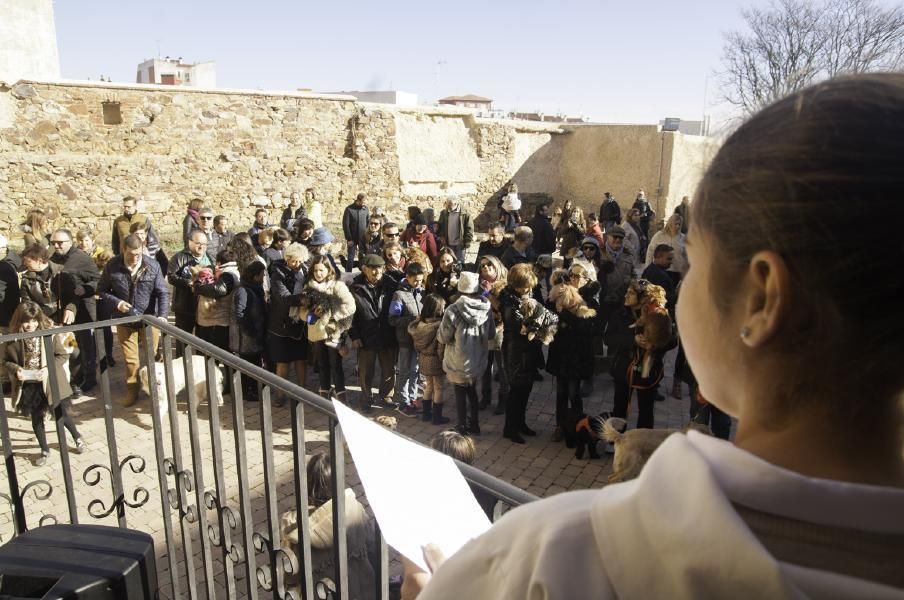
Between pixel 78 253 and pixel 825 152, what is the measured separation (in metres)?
7.66

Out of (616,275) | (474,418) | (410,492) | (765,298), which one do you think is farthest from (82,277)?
(765,298)

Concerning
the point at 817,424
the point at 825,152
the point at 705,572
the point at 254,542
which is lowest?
the point at 254,542

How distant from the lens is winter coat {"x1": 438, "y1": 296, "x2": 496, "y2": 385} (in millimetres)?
6004

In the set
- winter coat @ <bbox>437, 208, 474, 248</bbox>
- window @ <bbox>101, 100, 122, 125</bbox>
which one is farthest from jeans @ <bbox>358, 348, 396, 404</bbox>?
window @ <bbox>101, 100, 122, 125</bbox>

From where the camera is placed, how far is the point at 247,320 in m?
6.69

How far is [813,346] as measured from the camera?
62 cm

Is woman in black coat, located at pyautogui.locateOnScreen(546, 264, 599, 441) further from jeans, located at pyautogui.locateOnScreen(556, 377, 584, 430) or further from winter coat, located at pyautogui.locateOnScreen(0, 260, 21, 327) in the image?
winter coat, located at pyautogui.locateOnScreen(0, 260, 21, 327)

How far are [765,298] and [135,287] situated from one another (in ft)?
22.5

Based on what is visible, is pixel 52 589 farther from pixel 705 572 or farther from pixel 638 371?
pixel 638 371

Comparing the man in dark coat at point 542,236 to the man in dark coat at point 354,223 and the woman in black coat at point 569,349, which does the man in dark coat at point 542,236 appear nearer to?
the man in dark coat at point 354,223

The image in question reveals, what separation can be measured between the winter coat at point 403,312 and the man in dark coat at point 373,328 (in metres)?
0.10

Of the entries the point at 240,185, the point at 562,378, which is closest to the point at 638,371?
the point at 562,378

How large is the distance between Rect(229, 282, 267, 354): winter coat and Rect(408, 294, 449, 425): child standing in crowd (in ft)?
5.11

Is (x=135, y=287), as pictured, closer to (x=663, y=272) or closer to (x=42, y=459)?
(x=42, y=459)
